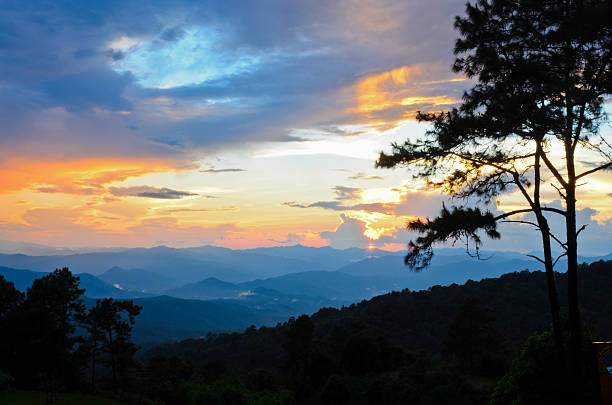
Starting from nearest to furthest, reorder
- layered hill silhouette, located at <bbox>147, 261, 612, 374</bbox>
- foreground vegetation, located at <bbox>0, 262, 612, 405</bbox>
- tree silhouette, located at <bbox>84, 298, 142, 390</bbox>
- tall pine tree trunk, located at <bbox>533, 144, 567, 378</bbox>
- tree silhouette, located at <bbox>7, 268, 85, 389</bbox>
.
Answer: tall pine tree trunk, located at <bbox>533, 144, 567, 378</bbox> < foreground vegetation, located at <bbox>0, 262, 612, 405</bbox> < tree silhouette, located at <bbox>7, 268, 85, 389</bbox> < tree silhouette, located at <bbox>84, 298, 142, 390</bbox> < layered hill silhouette, located at <bbox>147, 261, 612, 374</bbox>

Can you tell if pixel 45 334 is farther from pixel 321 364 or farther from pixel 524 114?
pixel 524 114

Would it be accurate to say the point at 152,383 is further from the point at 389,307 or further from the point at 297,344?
the point at 389,307

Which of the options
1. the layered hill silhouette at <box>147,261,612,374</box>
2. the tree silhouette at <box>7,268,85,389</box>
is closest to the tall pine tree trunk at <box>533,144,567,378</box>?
the tree silhouette at <box>7,268,85,389</box>

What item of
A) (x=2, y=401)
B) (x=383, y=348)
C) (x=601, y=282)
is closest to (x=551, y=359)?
(x=2, y=401)

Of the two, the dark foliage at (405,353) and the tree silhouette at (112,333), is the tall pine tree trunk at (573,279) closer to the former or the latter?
the dark foliage at (405,353)

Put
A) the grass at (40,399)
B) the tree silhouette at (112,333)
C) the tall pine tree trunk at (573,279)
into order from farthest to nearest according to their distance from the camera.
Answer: the tree silhouette at (112,333) < the grass at (40,399) < the tall pine tree trunk at (573,279)

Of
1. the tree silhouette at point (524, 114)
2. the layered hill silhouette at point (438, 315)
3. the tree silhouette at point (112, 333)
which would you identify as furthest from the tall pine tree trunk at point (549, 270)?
the layered hill silhouette at point (438, 315)

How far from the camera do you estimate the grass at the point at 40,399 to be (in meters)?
21.4

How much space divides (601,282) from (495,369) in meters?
48.0

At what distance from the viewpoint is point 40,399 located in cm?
2241

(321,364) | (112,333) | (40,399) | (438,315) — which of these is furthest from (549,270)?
(438,315)

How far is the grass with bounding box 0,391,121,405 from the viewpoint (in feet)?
70.1

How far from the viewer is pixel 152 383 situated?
29266mm

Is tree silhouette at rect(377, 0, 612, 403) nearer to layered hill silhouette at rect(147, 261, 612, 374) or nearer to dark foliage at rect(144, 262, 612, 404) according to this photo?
dark foliage at rect(144, 262, 612, 404)
